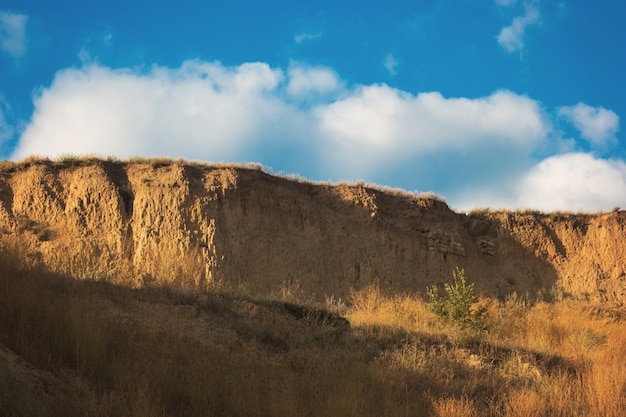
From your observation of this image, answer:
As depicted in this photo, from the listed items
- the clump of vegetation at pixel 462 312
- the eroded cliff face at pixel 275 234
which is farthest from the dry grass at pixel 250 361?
the eroded cliff face at pixel 275 234

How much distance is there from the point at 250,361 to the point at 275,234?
43.2ft

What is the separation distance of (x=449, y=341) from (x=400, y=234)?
11930 mm

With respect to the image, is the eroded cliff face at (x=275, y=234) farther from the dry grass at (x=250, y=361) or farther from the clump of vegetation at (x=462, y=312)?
the clump of vegetation at (x=462, y=312)

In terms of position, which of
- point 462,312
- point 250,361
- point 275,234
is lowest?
point 250,361

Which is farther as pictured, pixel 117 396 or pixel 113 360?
pixel 113 360

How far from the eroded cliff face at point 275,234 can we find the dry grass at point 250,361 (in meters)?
3.97

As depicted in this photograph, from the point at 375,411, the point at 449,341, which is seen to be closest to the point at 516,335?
the point at 449,341

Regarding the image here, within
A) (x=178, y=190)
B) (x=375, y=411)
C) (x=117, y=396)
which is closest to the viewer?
(x=117, y=396)

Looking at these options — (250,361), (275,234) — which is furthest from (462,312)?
(250,361)

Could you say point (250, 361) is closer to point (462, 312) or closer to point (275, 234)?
point (462, 312)

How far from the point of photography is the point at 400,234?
26969mm

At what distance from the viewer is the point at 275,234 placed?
24.5 m

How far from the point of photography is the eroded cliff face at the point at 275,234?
866 inches

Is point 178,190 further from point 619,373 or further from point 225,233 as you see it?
point 619,373
